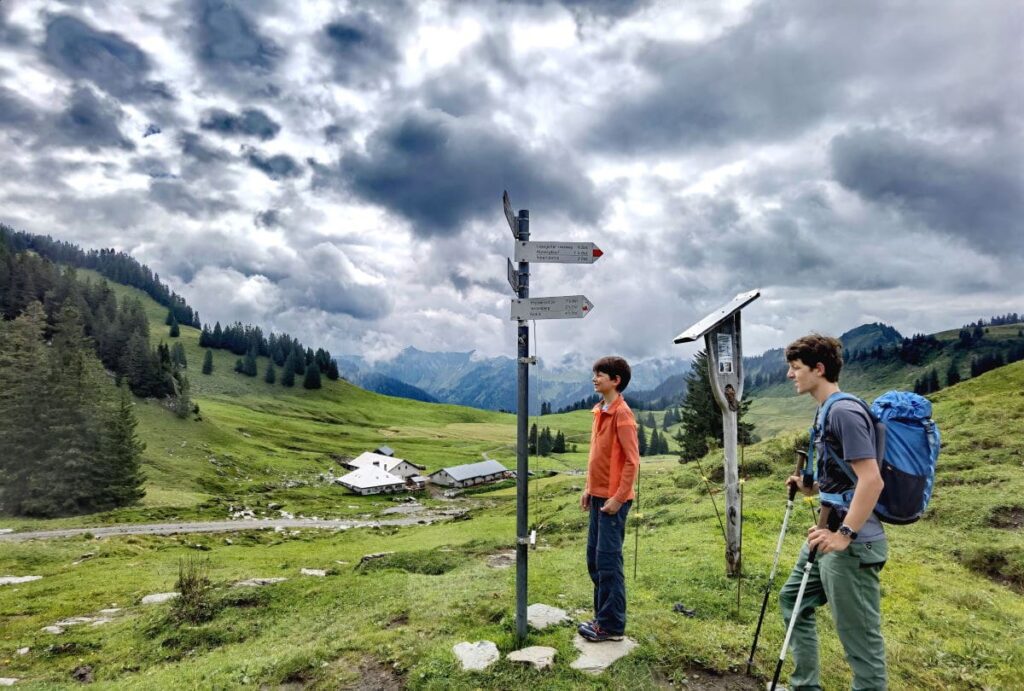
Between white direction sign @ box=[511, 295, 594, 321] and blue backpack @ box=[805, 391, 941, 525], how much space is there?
3418mm

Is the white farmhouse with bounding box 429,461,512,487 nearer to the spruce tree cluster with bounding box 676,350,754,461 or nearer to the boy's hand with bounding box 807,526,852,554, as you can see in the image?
the spruce tree cluster with bounding box 676,350,754,461

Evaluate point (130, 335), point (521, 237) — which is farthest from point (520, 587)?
point (130, 335)

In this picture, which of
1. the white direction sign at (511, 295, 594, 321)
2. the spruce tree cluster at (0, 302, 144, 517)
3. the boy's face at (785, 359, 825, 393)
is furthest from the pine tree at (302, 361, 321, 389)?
the boy's face at (785, 359, 825, 393)

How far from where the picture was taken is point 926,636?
813 cm

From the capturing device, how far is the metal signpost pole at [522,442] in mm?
7336

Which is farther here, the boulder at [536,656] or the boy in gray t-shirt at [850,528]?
the boulder at [536,656]

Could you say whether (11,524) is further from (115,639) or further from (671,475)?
(671,475)

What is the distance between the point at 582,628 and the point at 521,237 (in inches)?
241

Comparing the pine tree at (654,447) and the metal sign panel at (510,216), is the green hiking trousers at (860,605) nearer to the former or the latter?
the metal sign panel at (510,216)

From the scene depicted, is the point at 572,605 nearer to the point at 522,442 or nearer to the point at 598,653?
the point at 598,653

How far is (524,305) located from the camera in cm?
759

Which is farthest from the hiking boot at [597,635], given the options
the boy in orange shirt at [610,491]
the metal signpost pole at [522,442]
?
the metal signpost pole at [522,442]

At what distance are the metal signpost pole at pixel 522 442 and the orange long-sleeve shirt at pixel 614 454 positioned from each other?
39.9 inches

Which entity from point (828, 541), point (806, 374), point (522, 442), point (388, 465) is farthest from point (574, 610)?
point (388, 465)
